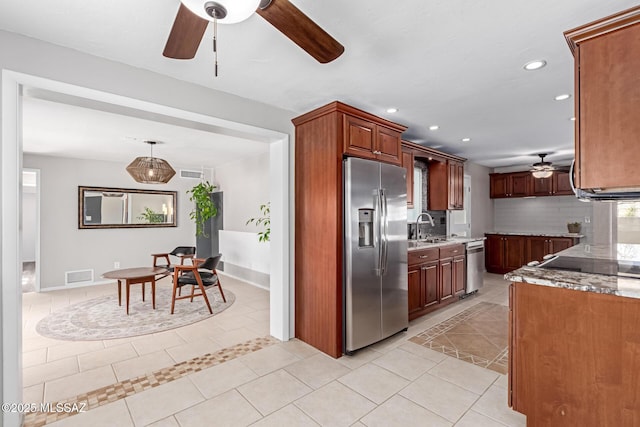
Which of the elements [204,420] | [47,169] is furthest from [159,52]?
[47,169]

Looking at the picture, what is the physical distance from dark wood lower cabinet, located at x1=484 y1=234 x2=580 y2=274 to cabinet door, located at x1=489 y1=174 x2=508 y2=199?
0.98m

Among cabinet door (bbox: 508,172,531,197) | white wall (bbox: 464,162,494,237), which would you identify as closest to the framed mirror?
white wall (bbox: 464,162,494,237)

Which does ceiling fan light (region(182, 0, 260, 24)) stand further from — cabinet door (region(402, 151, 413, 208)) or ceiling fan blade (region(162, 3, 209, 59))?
cabinet door (region(402, 151, 413, 208))

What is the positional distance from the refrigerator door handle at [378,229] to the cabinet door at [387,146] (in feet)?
1.60

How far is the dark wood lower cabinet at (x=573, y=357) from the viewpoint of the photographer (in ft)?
5.08

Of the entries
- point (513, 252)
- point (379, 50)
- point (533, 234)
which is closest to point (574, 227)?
point (533, 234)

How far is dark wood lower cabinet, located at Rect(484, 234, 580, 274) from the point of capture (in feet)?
19.5

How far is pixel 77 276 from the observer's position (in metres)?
5.83

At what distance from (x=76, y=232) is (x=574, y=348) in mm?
7341

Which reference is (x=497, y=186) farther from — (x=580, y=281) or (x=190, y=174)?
(x=190, y=174)

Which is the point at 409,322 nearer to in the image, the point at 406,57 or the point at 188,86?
the point at 406,57

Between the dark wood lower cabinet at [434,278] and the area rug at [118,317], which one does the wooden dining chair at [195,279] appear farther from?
the dark wood lower cabinet at [434,278]

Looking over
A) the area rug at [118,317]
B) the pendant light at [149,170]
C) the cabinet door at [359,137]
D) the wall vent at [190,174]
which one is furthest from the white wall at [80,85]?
the wall vent at [190,174]

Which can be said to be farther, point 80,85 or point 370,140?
point 370,140
